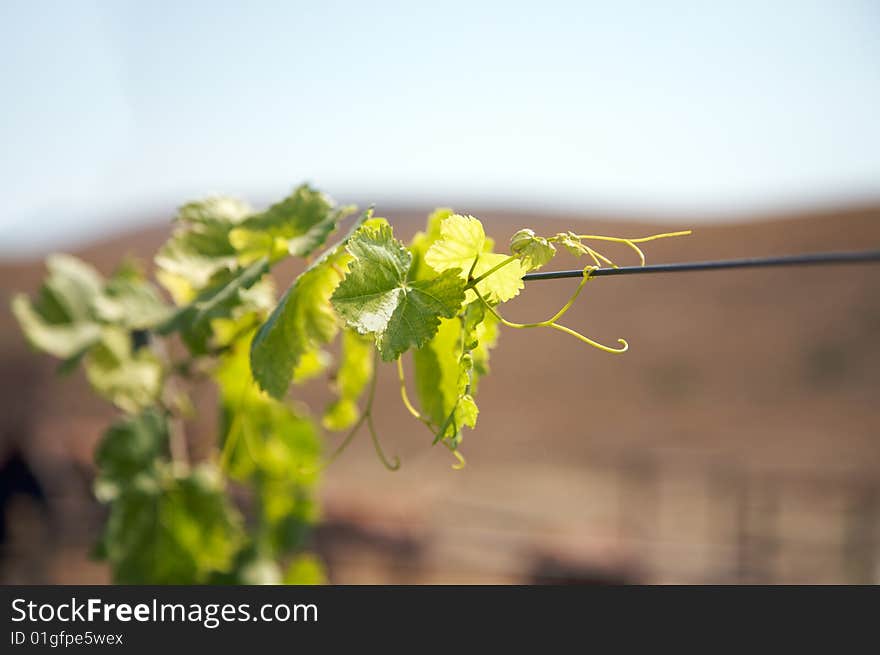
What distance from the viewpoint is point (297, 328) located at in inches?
36.8

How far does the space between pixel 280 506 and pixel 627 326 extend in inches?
769

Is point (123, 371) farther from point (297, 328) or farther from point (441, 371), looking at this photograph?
point (441, 371)

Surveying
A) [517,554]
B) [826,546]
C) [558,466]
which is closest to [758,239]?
[558,466]

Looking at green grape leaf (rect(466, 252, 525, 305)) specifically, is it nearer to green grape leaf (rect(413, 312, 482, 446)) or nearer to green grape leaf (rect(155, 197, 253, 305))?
green grape leaf (rect(413, 312, 482, 446))

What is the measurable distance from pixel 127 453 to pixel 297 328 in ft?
2.05

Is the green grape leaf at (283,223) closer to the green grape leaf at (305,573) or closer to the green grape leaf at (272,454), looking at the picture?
the green grape leaf at (272,454)

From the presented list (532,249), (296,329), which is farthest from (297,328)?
(532,249)

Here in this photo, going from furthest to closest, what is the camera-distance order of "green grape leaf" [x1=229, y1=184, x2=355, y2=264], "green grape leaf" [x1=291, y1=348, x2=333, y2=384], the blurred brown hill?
the blurred brown hill
"green grape leaf" [x1=291, y1=348, x2=333, y2=384]
"green grape leaf" [x1=229, y1=184, x2=355, y2=264]

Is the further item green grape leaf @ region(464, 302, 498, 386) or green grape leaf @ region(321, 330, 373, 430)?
green grape leaf @ region(321, 330, 373, 430)

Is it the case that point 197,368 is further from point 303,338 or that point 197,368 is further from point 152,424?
point 303,338

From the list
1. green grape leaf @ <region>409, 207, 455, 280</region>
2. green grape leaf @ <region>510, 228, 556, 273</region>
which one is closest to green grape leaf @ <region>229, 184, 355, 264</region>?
green grape leaf @ <region>409, 207, 455, 280</region>

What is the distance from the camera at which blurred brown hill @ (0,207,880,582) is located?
7.39 metres

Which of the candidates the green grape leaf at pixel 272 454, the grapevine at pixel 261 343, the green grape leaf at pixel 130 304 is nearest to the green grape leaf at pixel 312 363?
the grapevine at pixel 261 343

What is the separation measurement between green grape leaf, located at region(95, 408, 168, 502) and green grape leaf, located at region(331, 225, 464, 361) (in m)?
0.84
